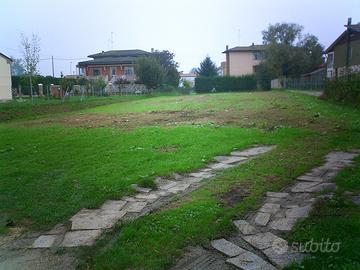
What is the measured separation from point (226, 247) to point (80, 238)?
143 cm

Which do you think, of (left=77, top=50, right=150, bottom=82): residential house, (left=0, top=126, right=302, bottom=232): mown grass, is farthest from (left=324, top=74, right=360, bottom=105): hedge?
(left=77, top=50, right=150, bottom=82): residential house

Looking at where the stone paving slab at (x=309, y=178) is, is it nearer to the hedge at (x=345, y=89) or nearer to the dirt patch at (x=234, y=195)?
the dirt patch at (x=234, y=195)

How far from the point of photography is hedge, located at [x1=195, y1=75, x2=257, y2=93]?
59.6 m

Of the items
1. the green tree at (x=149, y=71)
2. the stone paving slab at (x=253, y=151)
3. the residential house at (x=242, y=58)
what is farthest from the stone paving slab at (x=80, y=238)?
the residential house at (x=242, y=58)

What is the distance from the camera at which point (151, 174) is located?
19.9ft

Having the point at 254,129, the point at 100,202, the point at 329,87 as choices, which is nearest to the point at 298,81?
the point at 329,87

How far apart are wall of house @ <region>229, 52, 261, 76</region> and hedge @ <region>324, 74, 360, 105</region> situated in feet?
171

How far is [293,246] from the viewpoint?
3408 millimetres

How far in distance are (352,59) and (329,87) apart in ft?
59.3

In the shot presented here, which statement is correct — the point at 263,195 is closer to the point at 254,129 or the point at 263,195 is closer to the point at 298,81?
the point at 254,129

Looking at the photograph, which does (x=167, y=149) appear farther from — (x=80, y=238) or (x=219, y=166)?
(x=80, y=238)

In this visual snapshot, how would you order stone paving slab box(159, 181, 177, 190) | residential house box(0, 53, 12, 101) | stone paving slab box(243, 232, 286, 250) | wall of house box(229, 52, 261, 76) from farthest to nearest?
1. wall of house box(229, 52, 261, 76)
2. residential house box(0, 53, 12, 101)
3. stone paving slab box(159, 181, 177, 190)
4. stone paving slab box(243, 232, 286, 250)

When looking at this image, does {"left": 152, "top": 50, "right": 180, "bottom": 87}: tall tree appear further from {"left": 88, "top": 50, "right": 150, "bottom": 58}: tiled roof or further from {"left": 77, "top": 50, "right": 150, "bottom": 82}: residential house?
{"left": 88, "top": 50, "right": 150, "bottom": 58}: tiled roof

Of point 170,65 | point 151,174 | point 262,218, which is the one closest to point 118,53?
point 170,65
